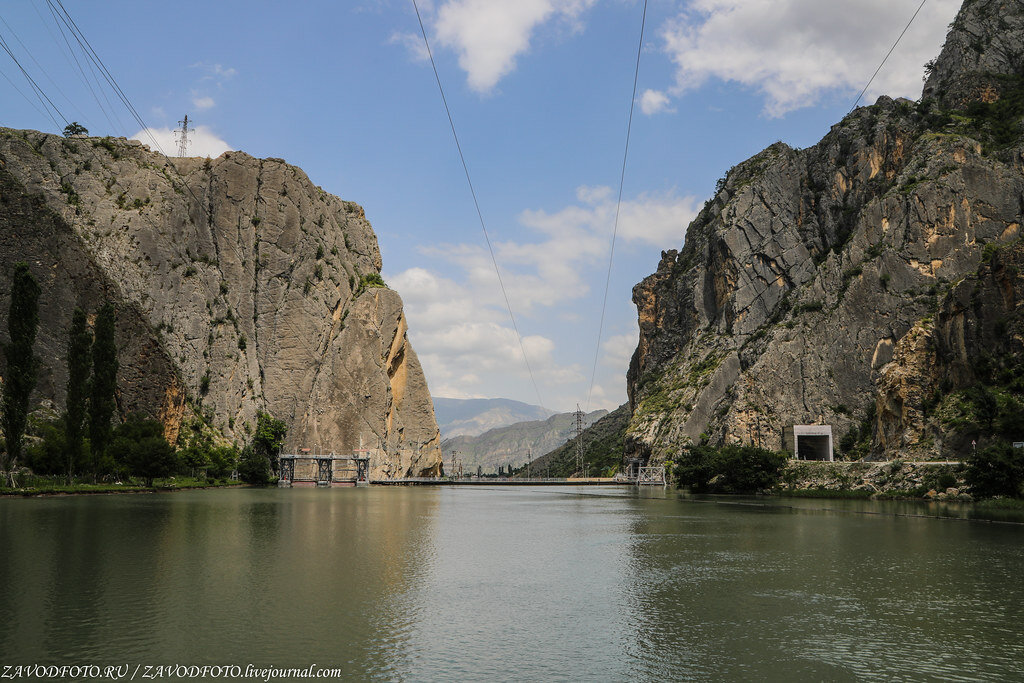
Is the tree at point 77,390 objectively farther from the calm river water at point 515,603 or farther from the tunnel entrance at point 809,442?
the tunnel entrance at point 809,442

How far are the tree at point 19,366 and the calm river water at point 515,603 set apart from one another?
86.5 ft

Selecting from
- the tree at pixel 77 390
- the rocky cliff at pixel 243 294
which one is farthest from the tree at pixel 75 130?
Result: the tree at pixel 77 390

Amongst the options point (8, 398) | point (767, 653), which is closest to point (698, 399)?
point (8, 398)

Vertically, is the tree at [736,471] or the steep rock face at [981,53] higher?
the steep rock face at [981,53]

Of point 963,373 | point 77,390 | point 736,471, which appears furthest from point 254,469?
point 963,373

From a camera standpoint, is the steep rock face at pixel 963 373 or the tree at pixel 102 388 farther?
the steep rock face at pixel 963 373

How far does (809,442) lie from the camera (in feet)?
369

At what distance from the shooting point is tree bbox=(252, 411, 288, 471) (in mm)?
123438

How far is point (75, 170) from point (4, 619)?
12819cm

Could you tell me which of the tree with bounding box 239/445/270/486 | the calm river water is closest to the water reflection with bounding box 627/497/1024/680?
the calm river water

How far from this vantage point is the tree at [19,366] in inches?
2160

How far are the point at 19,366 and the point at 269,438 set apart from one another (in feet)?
226

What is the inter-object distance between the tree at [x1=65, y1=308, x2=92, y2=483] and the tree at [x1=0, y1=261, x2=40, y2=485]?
4060 mm

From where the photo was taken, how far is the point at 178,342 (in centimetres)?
12281
